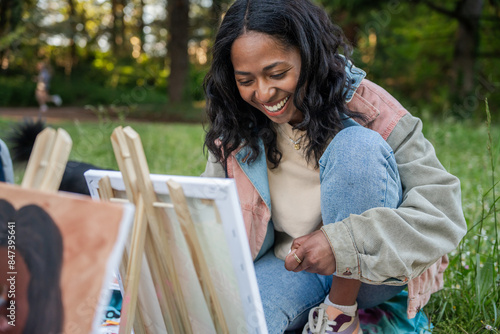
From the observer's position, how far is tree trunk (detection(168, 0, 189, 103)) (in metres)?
11.2

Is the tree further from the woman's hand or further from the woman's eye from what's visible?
the woman's hand

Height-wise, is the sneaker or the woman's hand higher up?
the woman's hand

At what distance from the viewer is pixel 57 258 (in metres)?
0.80

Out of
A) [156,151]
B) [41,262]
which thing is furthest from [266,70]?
[156,151]

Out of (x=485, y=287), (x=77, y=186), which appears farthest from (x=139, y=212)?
(x=77, y=186)

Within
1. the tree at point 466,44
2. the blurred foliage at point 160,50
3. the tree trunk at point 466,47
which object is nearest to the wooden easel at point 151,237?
the blurred foliage at point 160,50

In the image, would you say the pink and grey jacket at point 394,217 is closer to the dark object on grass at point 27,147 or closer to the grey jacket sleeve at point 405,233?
the grey jacket sleeve at point 405,233

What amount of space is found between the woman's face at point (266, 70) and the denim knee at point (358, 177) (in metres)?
0.23

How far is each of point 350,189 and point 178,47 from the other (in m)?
11.1

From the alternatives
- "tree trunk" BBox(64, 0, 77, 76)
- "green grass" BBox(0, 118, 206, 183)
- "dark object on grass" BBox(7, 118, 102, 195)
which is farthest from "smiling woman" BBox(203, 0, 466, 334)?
"tree trunk" BBox(64, 0, 77, 76)

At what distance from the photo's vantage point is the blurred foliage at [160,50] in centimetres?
915

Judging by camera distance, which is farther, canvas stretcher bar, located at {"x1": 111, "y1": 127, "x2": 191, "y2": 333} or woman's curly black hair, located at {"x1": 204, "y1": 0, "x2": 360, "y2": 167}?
woman's curly black hair, located at {"x1": 204, "y1": 0, "x2": 360, "y2": 167}

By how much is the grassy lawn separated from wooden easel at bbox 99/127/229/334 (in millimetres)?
888

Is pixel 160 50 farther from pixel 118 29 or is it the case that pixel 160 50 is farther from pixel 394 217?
pixel 394 217
